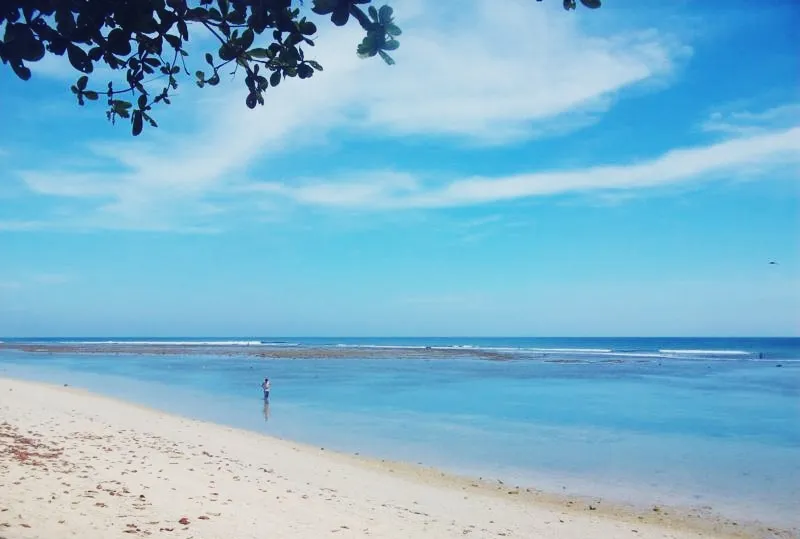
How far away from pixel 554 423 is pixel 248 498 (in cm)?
1252

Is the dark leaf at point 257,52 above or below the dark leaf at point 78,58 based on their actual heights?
above

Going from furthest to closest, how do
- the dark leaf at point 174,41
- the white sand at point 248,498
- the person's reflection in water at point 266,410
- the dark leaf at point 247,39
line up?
the person's reflection in water at point 266,410 → the white sand at point 248,498 → the dark leaf at point 247,39 → the dark leaf at point 174,41

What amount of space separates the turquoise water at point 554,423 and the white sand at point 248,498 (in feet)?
4.20

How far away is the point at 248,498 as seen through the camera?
902 centimetres

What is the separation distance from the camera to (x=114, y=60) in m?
4.28

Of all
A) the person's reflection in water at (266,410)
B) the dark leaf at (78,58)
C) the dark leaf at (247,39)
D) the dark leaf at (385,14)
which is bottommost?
the person's reflection in water at (266,410)

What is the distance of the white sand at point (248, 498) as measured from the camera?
718 cm

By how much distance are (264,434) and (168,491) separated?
26.1 ft

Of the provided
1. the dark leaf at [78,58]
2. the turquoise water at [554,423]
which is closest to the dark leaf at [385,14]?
the dark leaf at [78,58]

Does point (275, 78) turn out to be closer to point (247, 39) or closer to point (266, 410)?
point (247, 39)


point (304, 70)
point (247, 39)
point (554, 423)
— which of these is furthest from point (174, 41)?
point (554, 423)

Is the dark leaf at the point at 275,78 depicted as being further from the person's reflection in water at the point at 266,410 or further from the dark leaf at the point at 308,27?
the person's reflection in water at the point at 266,410

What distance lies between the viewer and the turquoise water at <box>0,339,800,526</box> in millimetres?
12094

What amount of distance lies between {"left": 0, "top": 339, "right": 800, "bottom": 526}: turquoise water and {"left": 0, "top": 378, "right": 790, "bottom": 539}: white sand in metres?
1.28
